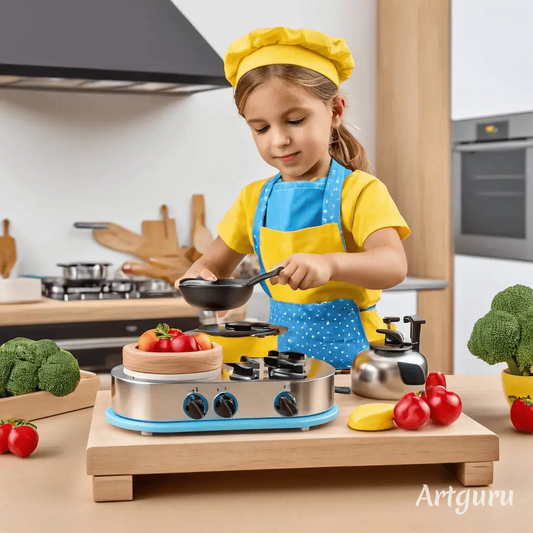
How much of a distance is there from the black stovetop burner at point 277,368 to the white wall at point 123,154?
2402 millimetres

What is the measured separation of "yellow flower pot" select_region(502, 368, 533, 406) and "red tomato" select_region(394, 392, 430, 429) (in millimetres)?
297

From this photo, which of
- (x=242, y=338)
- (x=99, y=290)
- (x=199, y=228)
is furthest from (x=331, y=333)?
(x=199, y=228)

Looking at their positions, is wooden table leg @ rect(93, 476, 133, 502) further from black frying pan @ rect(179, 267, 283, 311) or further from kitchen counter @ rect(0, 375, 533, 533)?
black frying pan @ rect(179, 267, 283, 311)

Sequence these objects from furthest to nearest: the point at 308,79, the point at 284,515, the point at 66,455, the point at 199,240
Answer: the point at 199,240 → the point at 308,79 → the point at 66,455 → the point at 284,515

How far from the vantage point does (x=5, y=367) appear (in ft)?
4.03

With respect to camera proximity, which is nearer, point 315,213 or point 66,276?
point 315,213

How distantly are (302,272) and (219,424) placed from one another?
0.87 feet

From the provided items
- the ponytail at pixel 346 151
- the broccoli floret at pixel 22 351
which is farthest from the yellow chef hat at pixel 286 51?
the broccoli floret at pixel 22 351

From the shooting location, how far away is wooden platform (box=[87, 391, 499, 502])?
94cm

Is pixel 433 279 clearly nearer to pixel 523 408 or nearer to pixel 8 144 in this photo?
pixel 8 144

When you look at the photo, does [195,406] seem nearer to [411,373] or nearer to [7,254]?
[411,373]

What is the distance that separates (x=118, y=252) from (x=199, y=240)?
13.7 inches

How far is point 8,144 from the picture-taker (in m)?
3.24

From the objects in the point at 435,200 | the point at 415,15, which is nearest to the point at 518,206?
the point at 435,200
